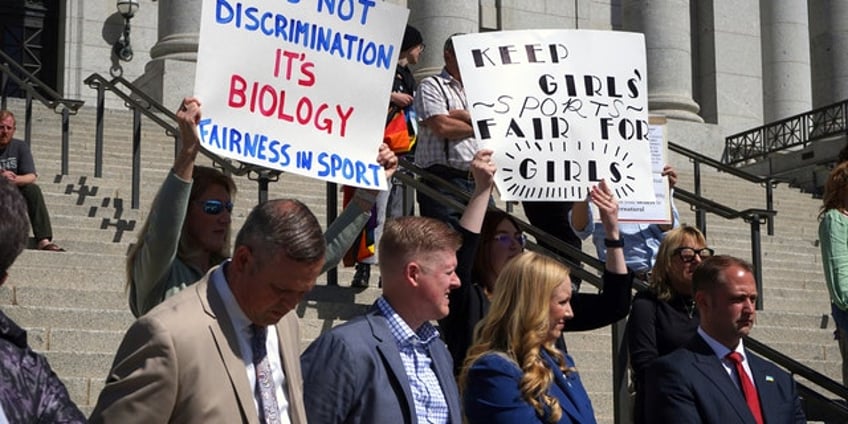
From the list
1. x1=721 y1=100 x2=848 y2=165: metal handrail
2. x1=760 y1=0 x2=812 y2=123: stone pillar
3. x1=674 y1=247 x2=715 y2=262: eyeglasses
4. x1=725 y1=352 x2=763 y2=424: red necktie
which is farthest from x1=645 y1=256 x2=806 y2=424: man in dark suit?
x1=760 y1=0 x2=812 y2=123: stone pillar

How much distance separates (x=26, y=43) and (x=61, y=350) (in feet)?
53.2

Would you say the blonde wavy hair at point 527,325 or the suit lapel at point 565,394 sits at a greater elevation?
the blonde wavy hair at point 527,325

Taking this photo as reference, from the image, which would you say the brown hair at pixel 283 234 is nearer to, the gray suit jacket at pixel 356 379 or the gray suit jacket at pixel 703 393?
the gray suit jacket at pixel 356 379

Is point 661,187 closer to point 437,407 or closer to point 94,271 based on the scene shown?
point 94,271

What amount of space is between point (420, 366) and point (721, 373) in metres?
1.38

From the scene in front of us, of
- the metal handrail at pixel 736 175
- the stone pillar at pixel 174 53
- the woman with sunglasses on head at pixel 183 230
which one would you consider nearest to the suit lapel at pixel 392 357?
the woman with sunglasses on head at pixel 183 230

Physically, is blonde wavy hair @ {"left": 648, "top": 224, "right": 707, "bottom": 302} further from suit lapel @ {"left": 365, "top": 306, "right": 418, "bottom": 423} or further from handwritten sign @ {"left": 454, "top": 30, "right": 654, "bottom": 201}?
suit lapel @ {"left": 365, "top": 306, "right": 418, "bottom": 423}

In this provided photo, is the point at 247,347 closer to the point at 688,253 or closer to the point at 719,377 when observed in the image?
the point at 719,377

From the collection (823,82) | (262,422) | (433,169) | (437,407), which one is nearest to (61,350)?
(433,169)

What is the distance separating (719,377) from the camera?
510 centimetres

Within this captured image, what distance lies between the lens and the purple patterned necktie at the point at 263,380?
3.51 meters

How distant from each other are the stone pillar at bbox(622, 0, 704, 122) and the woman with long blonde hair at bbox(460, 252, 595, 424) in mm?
16272

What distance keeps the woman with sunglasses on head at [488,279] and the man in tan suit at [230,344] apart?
1885 millimetres

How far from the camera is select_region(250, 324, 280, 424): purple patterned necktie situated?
3.51 metres
